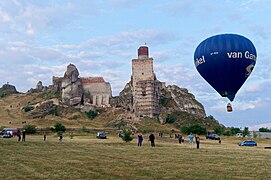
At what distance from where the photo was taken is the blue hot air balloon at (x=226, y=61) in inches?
1203

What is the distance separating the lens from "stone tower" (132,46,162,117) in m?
151

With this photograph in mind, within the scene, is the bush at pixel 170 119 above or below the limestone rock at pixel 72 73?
below

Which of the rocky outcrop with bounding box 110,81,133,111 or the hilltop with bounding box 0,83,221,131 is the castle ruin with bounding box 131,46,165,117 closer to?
the rocky outcrop with bounding box 110,81,133,111

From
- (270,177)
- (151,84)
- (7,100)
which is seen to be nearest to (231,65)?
(270,177)

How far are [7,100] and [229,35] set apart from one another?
576ft

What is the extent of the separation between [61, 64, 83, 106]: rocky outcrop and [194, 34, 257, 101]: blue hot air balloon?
5306 inches

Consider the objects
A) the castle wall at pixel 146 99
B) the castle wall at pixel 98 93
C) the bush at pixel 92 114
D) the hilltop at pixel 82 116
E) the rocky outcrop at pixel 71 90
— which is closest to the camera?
the hilltop at pixel 82 116

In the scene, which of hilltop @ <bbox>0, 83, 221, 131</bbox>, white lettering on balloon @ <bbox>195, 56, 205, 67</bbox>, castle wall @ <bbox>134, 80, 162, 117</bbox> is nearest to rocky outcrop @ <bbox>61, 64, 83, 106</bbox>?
hilltop @ <bbox>0, 83, 221, 131</bbox>

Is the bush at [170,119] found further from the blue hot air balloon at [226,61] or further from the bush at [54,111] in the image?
the blue hot air balloon at [226,61]

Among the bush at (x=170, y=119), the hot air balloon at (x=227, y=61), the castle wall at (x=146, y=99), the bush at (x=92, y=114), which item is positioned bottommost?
the hot air balloon at (x=227, y=61)

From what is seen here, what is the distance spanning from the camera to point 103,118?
152 m

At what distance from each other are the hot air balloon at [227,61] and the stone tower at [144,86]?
11811cm

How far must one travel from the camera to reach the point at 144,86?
153 meters

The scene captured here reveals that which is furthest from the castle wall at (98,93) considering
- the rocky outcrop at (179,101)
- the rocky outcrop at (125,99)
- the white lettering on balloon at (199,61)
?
the white lettering on balloon at (199,61)
